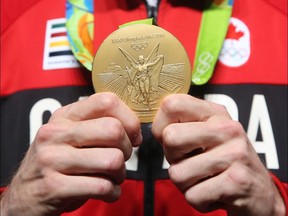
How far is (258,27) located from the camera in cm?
105

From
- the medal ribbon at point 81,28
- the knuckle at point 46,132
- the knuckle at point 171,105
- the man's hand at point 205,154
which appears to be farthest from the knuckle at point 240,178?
the medal ribbon at point 81,28

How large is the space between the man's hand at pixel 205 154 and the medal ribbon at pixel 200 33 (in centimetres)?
A: 25

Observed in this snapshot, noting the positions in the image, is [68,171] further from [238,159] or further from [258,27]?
[258,27]

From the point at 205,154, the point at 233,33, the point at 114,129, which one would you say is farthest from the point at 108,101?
the point at 233,33

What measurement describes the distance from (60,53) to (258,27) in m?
0.43

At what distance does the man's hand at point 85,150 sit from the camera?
693 millimetres

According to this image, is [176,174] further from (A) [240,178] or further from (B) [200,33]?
(B) [200,33]

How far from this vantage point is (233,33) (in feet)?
3.41

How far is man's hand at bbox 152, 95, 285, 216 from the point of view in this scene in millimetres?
689

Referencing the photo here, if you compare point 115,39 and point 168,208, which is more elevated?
point 115,39

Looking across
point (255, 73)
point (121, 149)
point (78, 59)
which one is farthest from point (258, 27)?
point (121, 149)

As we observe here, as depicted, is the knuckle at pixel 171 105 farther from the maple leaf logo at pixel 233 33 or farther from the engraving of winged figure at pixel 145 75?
the maple leaf logo at pixel 233 33

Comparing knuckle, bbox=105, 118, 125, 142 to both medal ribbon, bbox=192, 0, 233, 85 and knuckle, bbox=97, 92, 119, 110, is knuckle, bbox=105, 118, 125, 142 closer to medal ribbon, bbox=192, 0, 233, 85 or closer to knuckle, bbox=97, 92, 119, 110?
knuckle, bbox=97, 92, 119, 110

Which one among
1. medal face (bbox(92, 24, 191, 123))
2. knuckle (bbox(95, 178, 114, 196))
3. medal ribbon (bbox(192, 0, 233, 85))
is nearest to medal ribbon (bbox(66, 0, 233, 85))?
medal ribbon (bbox(192, 0, 233, 85))
